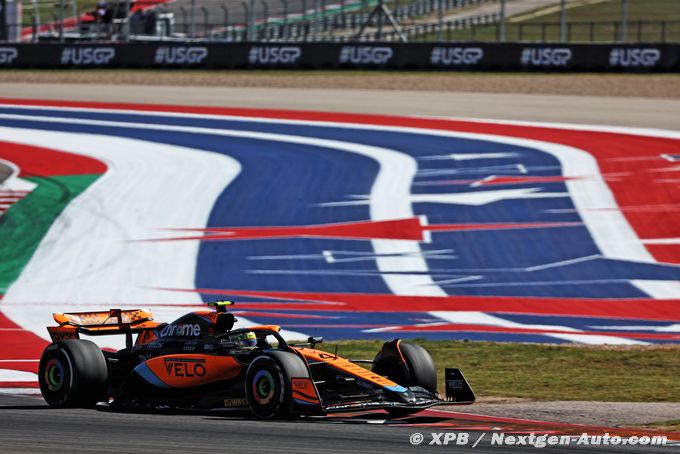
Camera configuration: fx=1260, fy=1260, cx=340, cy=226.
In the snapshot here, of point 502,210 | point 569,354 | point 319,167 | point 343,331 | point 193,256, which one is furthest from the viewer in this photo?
point 319,167

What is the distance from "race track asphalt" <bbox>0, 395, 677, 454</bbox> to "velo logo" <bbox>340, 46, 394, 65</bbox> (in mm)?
37239

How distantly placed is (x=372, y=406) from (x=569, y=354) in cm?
606

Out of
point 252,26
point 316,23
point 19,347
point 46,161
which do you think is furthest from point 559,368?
point 316,23

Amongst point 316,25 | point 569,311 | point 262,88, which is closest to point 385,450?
point 569,311

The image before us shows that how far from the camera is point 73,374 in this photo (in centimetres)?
1245

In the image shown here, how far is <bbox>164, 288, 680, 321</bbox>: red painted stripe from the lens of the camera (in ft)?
64.3

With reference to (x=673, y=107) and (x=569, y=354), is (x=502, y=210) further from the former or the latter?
(x=673, y=107)

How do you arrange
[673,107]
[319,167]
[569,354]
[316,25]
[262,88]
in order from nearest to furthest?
1. [569,354]
2. [319,167]
3. [673,107]
4. [262,88]
5. [316,25]

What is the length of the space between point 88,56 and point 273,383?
41979 mm

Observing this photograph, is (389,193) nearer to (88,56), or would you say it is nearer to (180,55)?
(180,55)

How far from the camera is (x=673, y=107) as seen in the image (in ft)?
128

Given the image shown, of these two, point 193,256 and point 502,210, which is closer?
point 193,256

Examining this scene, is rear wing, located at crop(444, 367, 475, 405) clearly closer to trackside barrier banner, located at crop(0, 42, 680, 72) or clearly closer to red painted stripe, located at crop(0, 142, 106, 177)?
red painted stripe, located at crop(0, 142, 106, 177)

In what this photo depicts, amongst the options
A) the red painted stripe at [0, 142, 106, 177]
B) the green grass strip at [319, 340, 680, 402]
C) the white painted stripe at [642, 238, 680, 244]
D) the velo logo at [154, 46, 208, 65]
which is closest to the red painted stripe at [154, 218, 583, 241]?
the white painted stripe at [642, 238, 680, 244]
